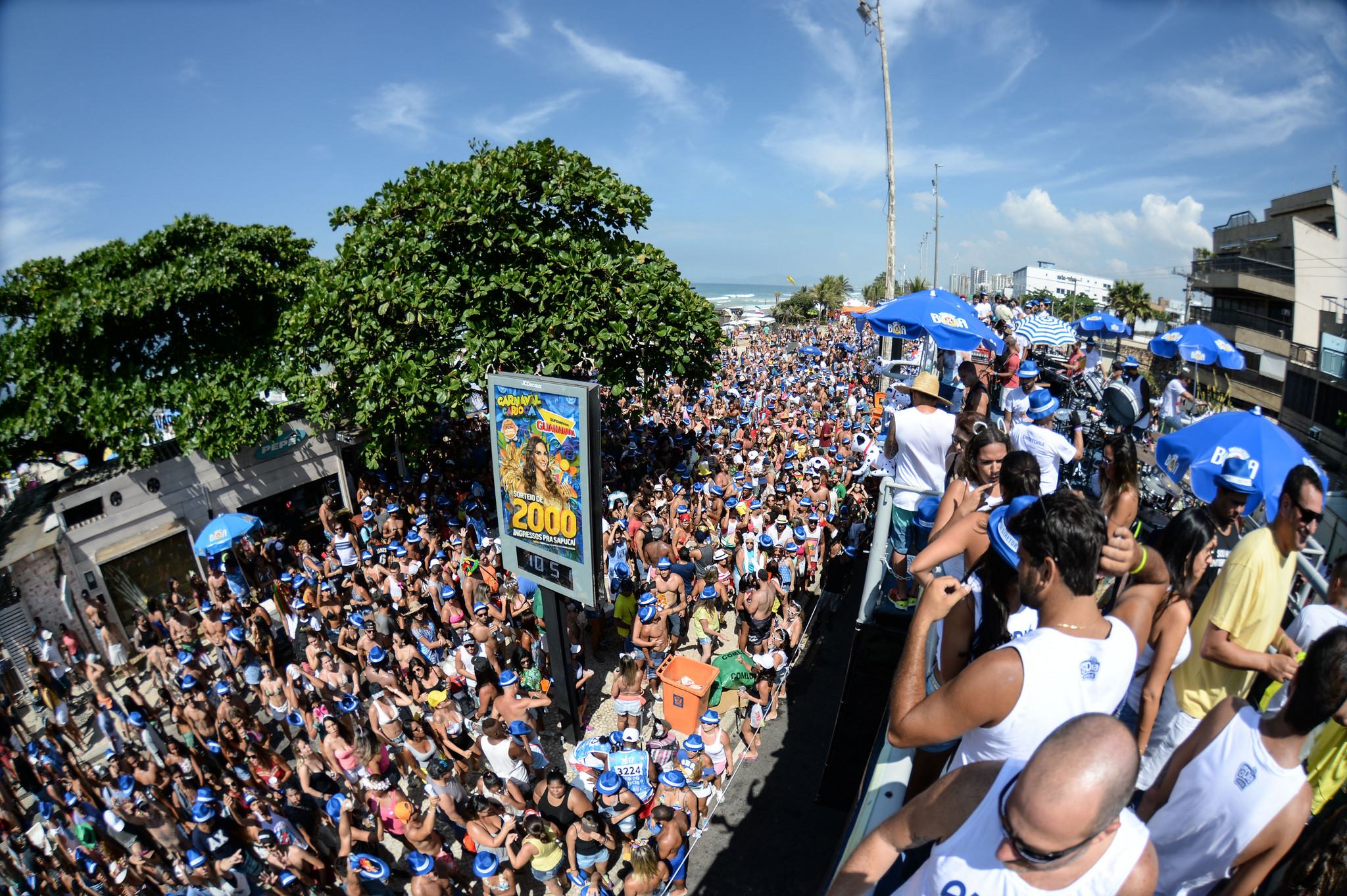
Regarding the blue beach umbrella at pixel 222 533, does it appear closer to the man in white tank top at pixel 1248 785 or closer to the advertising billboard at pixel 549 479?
the advertising billboard at pixel 549 479

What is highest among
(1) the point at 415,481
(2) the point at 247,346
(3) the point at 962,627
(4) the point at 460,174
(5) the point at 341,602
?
(4) the point at 460,174

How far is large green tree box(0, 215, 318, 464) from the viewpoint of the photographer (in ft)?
41.5

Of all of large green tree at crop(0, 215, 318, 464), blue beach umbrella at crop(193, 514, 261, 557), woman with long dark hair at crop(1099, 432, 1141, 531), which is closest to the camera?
woman with long dark hair at crop(1099, 432, 1141, 531)

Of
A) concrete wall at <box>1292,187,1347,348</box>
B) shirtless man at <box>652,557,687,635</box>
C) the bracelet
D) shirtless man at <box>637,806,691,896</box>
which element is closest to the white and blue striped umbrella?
shirtless man at <box>652,557,687,635</box>

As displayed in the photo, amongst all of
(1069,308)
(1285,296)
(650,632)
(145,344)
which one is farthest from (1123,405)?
(1069,308)

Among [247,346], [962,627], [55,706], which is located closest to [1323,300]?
[962,627]

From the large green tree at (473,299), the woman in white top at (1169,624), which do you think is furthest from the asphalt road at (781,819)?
the large green tree at (473,299)

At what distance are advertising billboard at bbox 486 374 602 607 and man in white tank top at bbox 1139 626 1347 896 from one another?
547 centimetres

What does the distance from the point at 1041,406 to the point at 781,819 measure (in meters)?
5.55

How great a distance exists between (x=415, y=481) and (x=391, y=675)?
27.7ft

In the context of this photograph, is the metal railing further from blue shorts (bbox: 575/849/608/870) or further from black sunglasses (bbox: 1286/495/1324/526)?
blue shorts (bbox: 575/849/608/870)

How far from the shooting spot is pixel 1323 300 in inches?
947

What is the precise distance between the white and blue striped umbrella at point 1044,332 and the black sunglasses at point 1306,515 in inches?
459

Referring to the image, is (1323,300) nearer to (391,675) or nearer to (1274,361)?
(1274,361)
